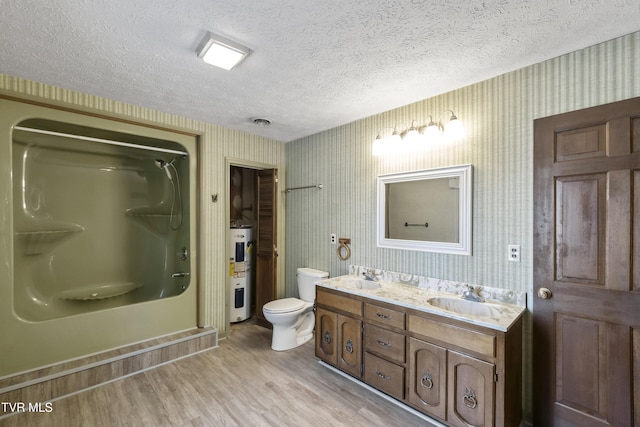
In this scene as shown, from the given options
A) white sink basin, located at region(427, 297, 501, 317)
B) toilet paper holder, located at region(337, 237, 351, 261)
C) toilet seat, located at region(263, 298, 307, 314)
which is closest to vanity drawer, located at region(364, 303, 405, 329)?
white sink basin, located at region(427, 297, 501, 317)

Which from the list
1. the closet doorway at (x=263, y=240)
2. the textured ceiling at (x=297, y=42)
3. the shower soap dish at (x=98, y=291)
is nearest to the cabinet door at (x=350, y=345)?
the closet doorway at (x=263, y=240)

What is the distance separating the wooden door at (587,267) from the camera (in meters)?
1.50

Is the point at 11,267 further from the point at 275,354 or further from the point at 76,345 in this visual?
the point at 275,354

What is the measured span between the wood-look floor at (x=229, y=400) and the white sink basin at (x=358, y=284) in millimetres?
780

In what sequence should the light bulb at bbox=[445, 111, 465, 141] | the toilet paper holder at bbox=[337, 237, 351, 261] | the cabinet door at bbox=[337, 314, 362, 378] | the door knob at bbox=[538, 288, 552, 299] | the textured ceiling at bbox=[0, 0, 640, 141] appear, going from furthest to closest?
the toilet paper holder at bbox=[337, 237, 351, 261] → the cabinet door at bbox=[337, 314, 362, 378] → the light bulb at bbox=[445, 111, 465, 141] → the door knob at bbox=[538, 288, 552, 299] → the textured ceiling at bbox=[0, 0, 640, 141]

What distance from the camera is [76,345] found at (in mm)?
2352

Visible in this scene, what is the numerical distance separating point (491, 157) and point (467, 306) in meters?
1.12

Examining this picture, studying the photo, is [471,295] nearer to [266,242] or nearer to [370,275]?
[370,275]

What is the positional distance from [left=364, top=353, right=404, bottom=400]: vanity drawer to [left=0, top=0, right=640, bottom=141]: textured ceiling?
2146 millimetres

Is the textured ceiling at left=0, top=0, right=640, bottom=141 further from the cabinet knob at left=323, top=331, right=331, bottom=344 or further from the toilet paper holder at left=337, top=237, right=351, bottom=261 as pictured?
the cabinet knob at left=323, top=331, right=331, bottom=344

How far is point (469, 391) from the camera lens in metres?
1.69

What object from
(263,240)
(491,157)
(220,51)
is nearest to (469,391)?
(491,157)

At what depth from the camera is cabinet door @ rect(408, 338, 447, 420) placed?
180 centimetres

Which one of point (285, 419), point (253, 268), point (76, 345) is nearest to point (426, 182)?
point (285, 419)
